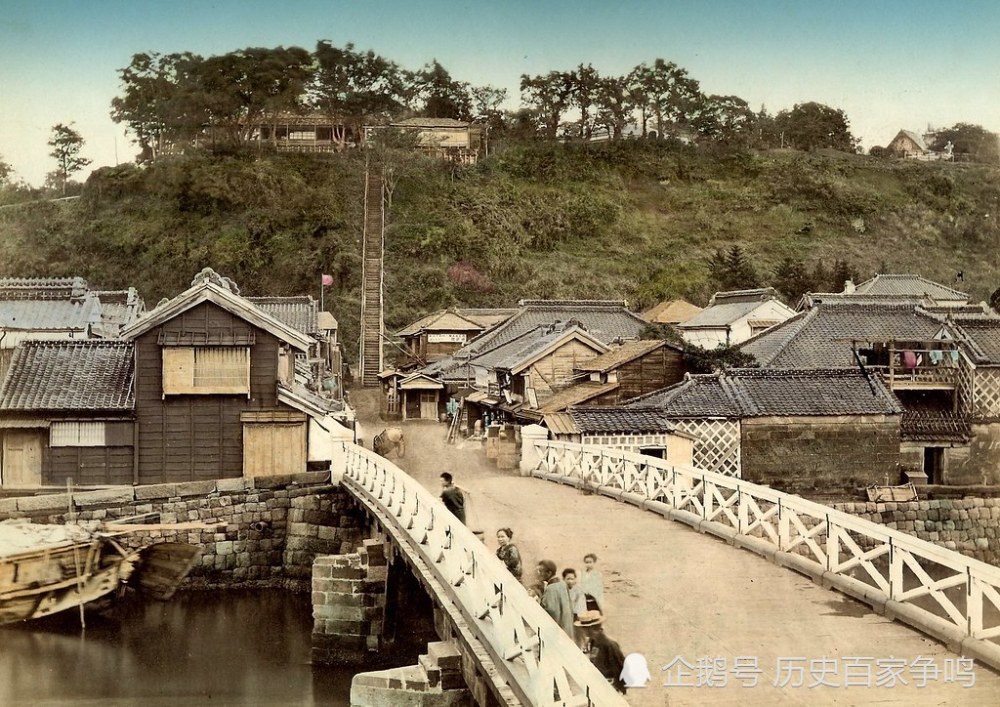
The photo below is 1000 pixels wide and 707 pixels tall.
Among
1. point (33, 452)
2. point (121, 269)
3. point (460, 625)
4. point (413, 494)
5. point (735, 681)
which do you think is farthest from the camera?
point (121, 269)

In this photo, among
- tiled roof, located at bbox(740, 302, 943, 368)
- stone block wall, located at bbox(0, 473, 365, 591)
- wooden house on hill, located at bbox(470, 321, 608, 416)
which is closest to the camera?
stone block wall, located at bbox(0, 473, 365, 591)

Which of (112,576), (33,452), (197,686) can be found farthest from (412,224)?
(197,686)

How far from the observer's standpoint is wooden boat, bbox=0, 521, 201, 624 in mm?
15516

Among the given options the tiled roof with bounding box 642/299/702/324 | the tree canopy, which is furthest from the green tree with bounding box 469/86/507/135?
the tiled roof with bounding box 642/299/702/324

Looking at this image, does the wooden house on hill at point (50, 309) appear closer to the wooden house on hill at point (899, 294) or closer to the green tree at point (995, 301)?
the wooden house on hill at point (899, 294)

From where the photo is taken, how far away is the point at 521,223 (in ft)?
101

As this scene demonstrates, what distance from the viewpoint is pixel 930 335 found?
24.0 meters

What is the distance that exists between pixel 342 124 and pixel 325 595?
7924 millimetres

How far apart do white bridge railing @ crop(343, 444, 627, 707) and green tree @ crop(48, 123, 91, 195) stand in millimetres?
6752

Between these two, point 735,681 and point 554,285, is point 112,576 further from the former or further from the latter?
point 554,285

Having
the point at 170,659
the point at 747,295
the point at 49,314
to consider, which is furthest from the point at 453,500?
the point at 747,295

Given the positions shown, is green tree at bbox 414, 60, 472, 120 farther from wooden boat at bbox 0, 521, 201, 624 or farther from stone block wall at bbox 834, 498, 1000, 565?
stone block wall at bbox 834, 498, 1000, 565

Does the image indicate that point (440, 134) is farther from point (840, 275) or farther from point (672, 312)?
point (672, 312)

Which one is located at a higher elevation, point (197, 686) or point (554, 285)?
point (554, 285)
